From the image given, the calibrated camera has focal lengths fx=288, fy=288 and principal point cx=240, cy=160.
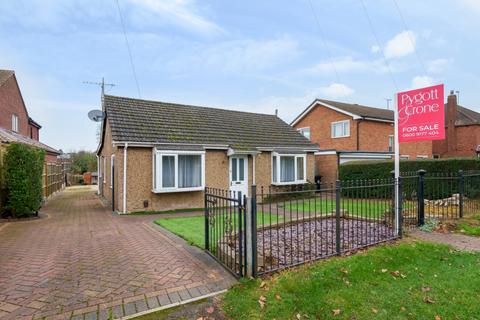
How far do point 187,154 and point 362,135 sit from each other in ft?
52.2

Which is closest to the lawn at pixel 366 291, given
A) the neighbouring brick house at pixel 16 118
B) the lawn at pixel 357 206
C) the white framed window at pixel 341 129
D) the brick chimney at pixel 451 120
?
the lawn at pixel 357 206

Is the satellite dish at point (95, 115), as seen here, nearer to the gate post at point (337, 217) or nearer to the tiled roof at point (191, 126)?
the tiled roof at point (191, 126)

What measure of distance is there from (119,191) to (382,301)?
411 inches

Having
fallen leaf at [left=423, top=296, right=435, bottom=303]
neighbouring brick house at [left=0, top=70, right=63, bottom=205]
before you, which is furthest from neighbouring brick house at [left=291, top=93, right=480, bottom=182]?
neighbouring brick house at [left=0, top=70, right=63, bottom=205]

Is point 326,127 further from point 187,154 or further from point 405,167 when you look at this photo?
point 187,154

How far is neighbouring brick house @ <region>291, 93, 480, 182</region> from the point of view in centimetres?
1948

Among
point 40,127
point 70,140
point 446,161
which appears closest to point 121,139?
point 446,161

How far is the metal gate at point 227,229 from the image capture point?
14.8 ft

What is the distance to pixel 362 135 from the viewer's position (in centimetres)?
2280

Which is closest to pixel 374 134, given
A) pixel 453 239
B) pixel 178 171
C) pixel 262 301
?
pixel 178 171

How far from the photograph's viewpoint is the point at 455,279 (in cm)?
453

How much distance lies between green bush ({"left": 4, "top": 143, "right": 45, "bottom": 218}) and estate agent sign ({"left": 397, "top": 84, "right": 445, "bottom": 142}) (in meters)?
12.2

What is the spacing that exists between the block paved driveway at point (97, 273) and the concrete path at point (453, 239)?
5.13 metres

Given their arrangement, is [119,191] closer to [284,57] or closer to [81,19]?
[81,19]
